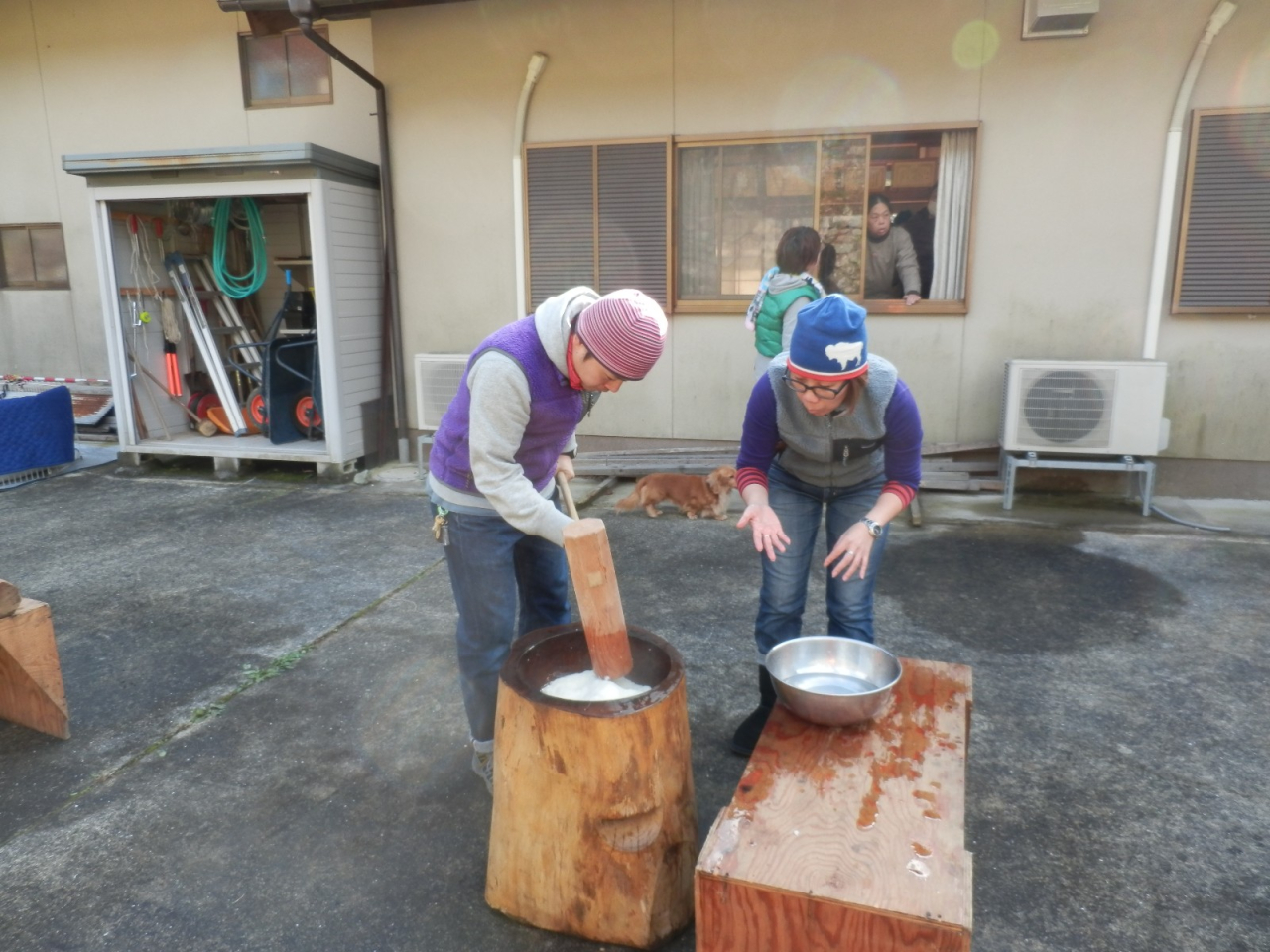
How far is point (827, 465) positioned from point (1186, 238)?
468 centimetres

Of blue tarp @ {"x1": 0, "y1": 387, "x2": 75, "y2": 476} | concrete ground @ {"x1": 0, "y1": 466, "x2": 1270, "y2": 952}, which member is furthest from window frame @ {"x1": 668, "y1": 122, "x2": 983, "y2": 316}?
blue tarp @ {"x1": 0, "y1": 387, "x2": 75, "y2": 476}

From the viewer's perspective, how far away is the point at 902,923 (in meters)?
1.62

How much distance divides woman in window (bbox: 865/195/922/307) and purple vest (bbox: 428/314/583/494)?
4446 mm

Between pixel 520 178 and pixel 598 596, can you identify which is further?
pixel 520 178

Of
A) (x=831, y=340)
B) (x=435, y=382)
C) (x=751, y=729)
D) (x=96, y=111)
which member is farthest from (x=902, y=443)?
(x=96, y=111)

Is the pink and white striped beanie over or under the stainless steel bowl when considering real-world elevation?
over

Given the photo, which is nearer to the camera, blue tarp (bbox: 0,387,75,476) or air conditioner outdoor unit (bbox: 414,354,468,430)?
blue tarp (bbox: 0,387,75,476)

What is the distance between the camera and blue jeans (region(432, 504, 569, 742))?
99.0 inches

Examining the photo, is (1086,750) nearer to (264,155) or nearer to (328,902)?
(328,902)

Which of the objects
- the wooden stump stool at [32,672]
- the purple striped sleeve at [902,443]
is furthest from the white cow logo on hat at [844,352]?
the wooden stump stool at [32,672]

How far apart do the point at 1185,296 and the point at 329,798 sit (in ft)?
20.2

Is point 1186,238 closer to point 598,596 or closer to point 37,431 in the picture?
point 598,596

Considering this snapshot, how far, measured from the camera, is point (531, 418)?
239 centimetres

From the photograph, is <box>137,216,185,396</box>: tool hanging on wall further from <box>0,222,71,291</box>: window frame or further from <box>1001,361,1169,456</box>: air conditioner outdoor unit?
<box>1001,361,1169,456</box>: air conditioner outdoor unit
